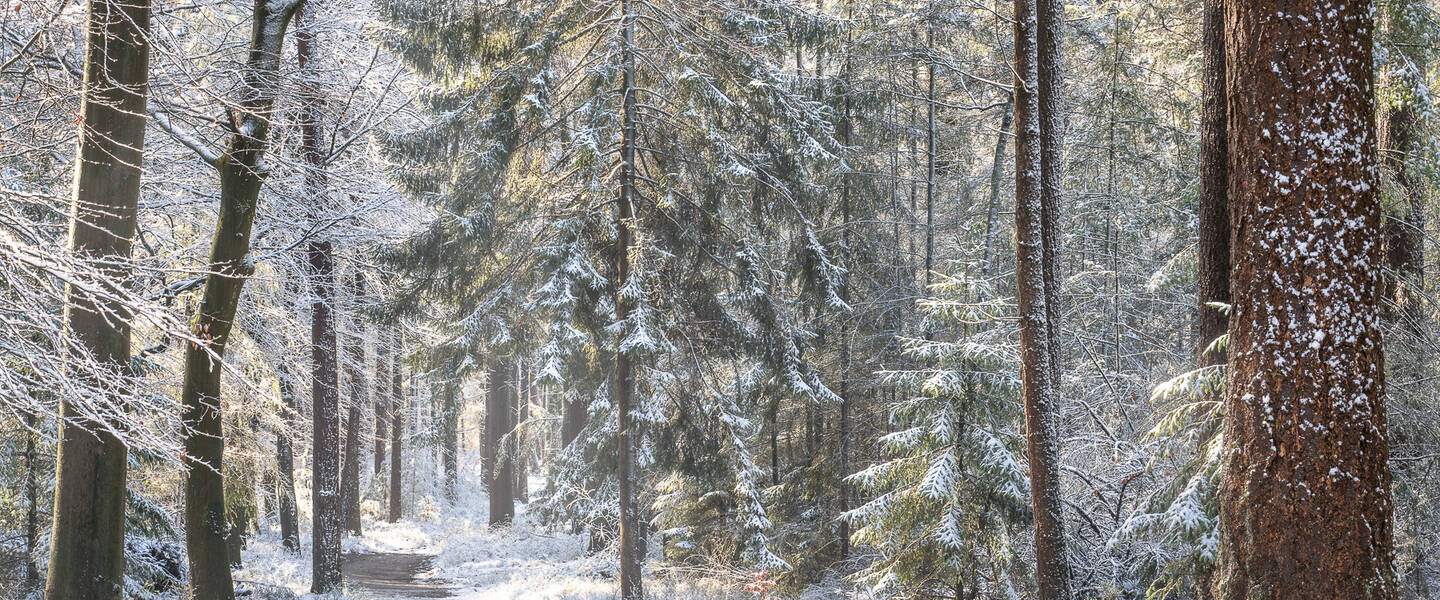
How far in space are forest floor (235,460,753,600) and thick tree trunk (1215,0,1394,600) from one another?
Answer: 9080mm

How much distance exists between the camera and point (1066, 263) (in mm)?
17484

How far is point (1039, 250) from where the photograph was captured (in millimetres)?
7414

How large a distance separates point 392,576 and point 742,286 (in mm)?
10193

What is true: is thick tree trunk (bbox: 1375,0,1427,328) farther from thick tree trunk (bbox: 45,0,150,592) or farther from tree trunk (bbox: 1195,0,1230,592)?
thick tree trunk (bbox: 45,0,150,592)

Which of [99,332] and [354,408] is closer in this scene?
[99,332]

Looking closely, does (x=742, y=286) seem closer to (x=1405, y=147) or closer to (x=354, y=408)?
(x=1405, y=147)

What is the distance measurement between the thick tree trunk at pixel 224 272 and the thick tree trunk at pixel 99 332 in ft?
3.46

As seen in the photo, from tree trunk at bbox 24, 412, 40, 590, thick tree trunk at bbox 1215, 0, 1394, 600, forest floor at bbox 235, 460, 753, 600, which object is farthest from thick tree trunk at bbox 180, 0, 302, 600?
thick tree trunk at bbox 1215, 0, 1394, 600

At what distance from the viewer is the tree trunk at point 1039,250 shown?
7.27m

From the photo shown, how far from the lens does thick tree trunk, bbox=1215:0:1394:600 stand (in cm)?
400

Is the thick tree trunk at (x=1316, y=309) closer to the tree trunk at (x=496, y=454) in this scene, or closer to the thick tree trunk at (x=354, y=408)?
the thick tree trunk at (x=354, y=408)

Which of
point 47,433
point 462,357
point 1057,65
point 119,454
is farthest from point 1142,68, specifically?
point 47,433

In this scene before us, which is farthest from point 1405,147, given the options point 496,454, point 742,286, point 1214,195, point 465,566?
point 496,454

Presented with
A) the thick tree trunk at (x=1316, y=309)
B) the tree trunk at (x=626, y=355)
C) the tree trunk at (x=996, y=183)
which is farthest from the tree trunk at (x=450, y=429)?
the thick tree trunk at (x=1316, y=309)
